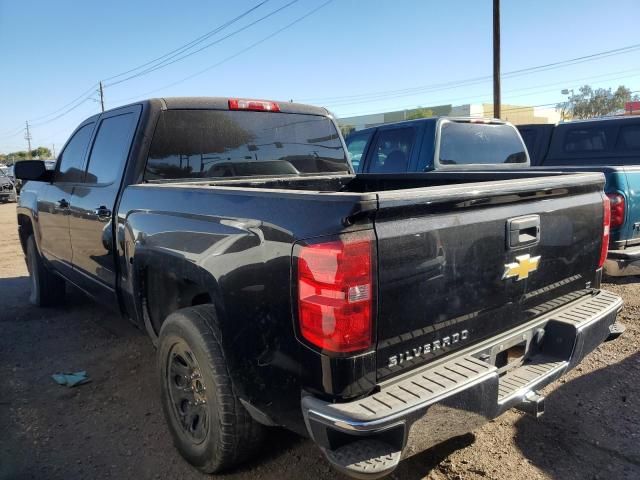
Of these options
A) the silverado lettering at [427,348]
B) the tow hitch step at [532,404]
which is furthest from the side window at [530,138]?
the silverado lettering at [427,348]

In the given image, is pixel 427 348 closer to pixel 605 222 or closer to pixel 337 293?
pixel 337 293

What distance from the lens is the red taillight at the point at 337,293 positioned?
1851 mm

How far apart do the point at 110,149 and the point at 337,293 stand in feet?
8.88

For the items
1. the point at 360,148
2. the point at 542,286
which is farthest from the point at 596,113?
the point at 542,286

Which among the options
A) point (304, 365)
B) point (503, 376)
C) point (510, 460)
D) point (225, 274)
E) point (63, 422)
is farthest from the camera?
point (63, 422)

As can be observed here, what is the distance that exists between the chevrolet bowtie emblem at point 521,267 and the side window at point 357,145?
4775 mm

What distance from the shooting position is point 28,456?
2.98 m

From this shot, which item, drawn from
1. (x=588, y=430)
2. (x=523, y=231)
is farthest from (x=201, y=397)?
(x=588, y=430)

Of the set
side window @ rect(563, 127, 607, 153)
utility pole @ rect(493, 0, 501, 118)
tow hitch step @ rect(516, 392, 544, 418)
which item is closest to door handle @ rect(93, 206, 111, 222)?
tow hitch step @ rect(516, 392, 544, 418)

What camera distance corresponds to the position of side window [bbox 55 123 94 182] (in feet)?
14.4

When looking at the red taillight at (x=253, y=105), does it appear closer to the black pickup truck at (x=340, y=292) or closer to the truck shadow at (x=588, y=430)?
the black pickup truck at (x=340, y=292)

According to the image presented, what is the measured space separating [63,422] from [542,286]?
305 centimetres

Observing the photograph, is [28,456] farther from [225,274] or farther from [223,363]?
[225,274]

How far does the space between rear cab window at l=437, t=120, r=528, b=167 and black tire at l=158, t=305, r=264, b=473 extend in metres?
4.30
